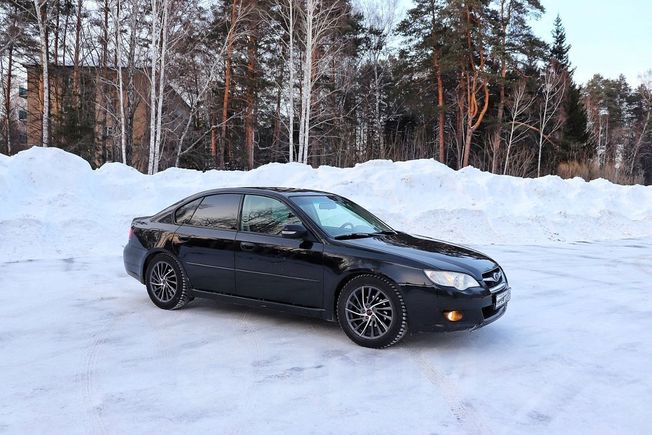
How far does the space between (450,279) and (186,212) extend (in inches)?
126

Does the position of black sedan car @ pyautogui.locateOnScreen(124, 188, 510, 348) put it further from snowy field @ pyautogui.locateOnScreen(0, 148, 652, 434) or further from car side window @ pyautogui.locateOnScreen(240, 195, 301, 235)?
snowy field @ pyautogui.locateOnScreen(0, 148, 652, 434)

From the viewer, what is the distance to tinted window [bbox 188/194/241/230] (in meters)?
5.60

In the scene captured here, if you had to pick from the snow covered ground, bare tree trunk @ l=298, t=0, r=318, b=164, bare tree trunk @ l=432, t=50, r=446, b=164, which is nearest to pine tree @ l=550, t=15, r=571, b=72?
bare tree trunk @ l=432, t=50, r=446, b=164

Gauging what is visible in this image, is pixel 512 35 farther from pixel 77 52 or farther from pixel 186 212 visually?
pixel 186 212

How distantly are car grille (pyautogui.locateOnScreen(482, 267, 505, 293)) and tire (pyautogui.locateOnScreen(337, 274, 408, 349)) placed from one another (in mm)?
845

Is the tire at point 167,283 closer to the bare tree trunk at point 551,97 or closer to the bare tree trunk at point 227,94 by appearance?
the bare tree trunk at point 227,94

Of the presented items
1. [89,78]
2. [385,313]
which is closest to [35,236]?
[385,313]

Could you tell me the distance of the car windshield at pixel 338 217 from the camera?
17.1 feet

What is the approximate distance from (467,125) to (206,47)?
1838 cm

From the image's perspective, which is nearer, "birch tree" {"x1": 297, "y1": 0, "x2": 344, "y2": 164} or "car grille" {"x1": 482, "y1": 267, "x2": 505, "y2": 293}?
"car grille" {"x1": 482, "y1": 267, "x2": 505, "y2": 293}

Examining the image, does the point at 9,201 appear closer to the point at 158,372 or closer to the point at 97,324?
the point at 97,324

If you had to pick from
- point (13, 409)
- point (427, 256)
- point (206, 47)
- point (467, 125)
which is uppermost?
point (206, 47)

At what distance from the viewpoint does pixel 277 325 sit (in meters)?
5.36

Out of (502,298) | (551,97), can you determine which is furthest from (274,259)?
(551,97)
